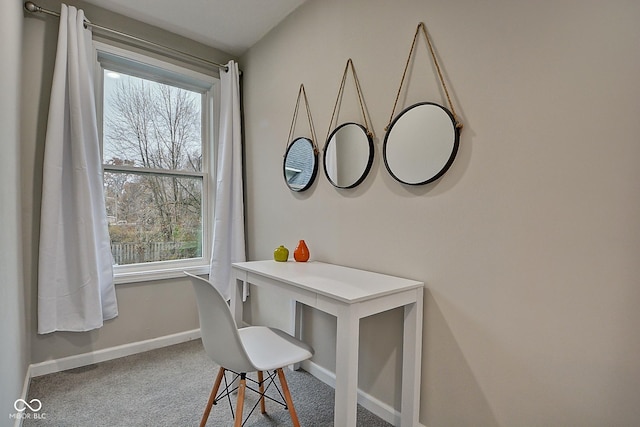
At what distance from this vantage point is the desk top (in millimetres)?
1274

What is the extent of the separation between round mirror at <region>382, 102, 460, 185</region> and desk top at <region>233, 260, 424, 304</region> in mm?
494

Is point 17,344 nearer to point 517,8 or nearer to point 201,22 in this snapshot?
point 201,22

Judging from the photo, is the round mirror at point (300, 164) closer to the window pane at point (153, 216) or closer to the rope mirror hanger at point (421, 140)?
the rope mirror hanger at point (421, 140)

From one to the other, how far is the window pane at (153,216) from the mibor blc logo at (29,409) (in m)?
0.97

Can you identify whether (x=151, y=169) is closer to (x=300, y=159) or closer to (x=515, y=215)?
(x=300, y=159)

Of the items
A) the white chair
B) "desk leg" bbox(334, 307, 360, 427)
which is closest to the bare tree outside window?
the white chair

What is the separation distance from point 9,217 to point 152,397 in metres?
1.19

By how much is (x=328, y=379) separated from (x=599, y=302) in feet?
4.87

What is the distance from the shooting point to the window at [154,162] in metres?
2.41

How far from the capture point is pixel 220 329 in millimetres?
1289

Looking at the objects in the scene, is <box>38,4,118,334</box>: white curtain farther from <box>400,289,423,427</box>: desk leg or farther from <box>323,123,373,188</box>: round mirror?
<box>400,289,423,427</box>: desk leg

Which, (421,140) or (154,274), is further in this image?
(154,274)

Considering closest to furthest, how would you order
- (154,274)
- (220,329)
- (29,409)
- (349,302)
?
(349,302), (220,329), (29,409), (154,274)

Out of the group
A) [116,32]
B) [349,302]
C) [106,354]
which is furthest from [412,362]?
[116,32]
